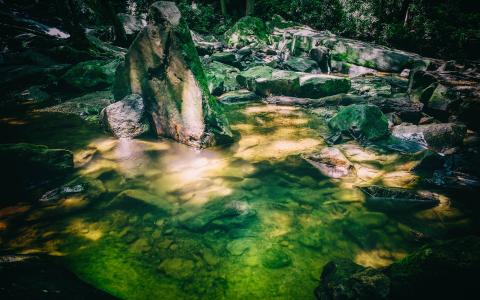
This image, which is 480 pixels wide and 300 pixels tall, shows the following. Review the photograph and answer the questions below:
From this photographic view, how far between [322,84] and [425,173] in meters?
3.70

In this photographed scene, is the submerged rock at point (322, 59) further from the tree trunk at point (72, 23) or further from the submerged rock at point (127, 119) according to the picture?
the tree trunk at point (72, 23)

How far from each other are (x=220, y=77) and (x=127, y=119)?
159 inches

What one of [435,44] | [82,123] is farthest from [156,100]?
[435,44]

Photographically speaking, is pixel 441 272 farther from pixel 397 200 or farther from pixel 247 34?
pixel 247 34

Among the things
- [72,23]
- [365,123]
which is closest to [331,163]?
[365,123]

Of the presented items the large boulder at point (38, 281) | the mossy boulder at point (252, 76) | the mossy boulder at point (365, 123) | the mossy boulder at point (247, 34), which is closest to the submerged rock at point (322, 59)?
the mossy boulder at point (252, 76)

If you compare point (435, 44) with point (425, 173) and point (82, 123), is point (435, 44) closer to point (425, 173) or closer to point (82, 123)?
point (425, 173)

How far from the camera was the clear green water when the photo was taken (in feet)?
Result: 7.25

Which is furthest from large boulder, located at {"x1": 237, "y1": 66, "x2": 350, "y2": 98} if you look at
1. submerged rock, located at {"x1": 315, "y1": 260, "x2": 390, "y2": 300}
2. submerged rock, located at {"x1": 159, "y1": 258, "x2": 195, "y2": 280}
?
submerged rock, located at {"x1": 159, "y1": 258, "x2": 195, "y2": 280}

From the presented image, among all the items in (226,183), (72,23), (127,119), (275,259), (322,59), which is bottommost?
(275,259)

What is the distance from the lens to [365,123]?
183 inches

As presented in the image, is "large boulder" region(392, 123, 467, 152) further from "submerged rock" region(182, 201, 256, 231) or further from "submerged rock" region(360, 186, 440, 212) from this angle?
"submerged rock" region(182, 201, 256, 231)

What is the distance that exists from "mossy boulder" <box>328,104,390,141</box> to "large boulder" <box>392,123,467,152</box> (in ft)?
1.36

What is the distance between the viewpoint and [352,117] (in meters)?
4.78
